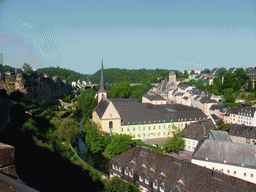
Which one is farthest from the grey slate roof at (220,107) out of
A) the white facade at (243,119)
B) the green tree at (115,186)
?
the green tree at (115,186)

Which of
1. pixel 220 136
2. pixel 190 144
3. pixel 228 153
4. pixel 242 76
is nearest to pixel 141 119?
pixel 190 144

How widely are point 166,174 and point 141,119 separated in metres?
21.6

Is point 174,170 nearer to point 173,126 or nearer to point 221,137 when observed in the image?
point 221,137

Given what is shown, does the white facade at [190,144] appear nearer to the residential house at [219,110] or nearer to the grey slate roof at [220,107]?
the residential house at [219,110]

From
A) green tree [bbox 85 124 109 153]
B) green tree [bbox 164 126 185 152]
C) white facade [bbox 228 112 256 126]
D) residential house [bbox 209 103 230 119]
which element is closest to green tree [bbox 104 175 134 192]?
green tree [bbox 85 124 109 153]

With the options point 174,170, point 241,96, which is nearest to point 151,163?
point 174,170

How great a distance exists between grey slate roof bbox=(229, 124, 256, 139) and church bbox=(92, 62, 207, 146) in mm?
8101

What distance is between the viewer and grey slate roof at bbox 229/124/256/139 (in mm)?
38031

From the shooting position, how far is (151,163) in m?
24.2

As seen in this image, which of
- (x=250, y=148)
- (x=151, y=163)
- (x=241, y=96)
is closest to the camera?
(x=151, y=163)

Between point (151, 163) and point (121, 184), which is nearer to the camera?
point (121, 184)

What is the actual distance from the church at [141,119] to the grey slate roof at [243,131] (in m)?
8.10

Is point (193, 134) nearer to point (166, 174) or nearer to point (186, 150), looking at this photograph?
point (186, 150)

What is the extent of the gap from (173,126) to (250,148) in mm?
17138
